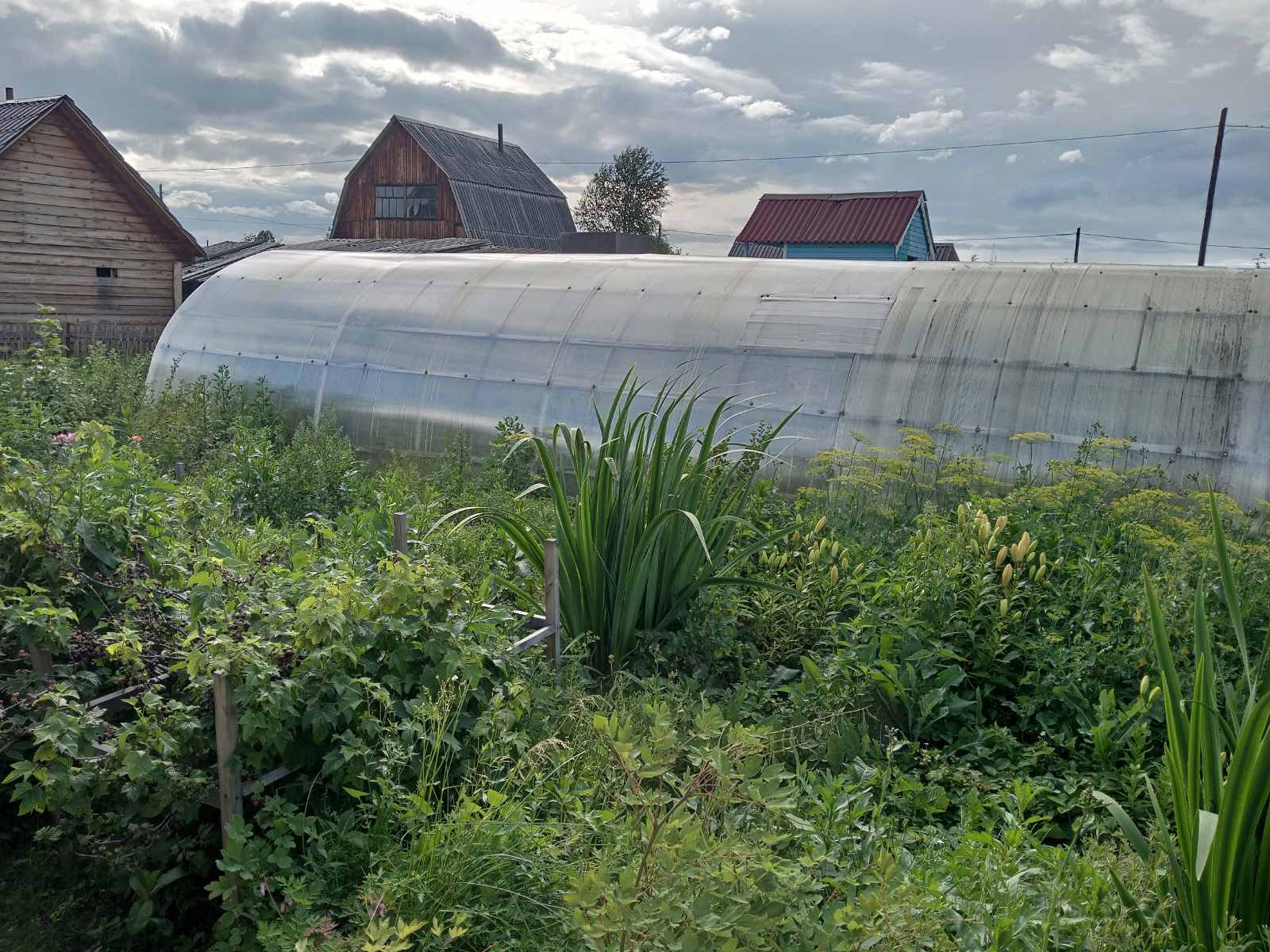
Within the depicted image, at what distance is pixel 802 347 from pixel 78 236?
47.0ft

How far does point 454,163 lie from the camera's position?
2644cm

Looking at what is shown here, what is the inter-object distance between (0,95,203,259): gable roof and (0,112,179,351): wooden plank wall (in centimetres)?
14

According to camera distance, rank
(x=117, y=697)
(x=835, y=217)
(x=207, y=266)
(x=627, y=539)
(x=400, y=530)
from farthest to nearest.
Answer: (x=835, y=217) < (x=207, y=266) < (x=627, y=539) < (x=400, y=530) < (x=117, y=697)

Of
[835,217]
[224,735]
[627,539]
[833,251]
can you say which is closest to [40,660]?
[224,735]

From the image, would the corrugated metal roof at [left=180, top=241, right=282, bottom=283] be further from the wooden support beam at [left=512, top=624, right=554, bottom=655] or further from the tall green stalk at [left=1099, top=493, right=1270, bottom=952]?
the tall green stalk at [left=1099, top=493, right=1270, bottom=952]

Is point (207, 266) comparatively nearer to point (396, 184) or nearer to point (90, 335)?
point (396, 184)

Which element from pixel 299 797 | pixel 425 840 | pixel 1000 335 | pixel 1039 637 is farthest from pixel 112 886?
pixel 1000 335

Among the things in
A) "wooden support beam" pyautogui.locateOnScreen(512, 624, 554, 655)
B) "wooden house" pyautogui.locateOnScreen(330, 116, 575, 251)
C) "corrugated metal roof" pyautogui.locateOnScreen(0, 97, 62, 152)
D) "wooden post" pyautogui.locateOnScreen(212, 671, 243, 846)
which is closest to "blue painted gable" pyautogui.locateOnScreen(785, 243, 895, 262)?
"wooden house" pyautogui.locateOnScreen(330, 116, 575, 251)

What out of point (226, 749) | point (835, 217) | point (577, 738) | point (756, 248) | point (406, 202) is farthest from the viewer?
point (406, 202)

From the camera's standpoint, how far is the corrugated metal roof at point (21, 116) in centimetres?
1502

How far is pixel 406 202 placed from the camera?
26656 mm

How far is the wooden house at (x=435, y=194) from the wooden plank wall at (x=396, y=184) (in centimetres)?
2

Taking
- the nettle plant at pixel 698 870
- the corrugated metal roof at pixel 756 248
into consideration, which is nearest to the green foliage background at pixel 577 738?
the nettle plant at pixel 698 870

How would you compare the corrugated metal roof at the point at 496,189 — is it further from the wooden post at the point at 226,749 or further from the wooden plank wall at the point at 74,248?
the wooden post at the point at 226,749
